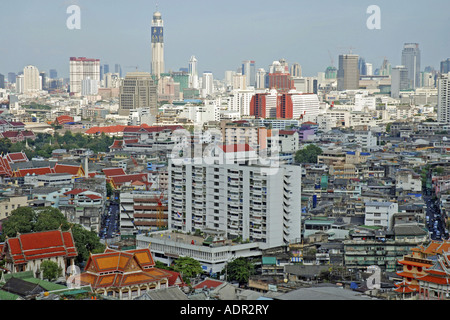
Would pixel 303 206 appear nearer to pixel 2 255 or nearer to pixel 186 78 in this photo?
pixel 2 255

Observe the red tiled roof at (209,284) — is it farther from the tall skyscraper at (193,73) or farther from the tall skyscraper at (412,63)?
the tall skyscraper at (193,73)

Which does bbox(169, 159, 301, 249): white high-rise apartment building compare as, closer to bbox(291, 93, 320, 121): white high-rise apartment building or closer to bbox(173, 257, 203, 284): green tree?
bbox(173, 257, 203, 284): green tree

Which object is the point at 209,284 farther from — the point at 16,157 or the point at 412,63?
the point at 412,63

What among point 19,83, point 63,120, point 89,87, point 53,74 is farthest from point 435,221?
point 53,74
